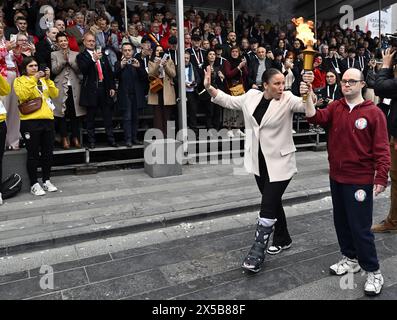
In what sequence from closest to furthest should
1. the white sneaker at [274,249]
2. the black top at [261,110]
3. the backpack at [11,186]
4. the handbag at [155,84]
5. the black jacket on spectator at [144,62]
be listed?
the black top at [261,110]
the white sneaker at [274,249]
the backpack at [11,186]
the handbag at [155,84]
the black jacket on spectator at [144,62]

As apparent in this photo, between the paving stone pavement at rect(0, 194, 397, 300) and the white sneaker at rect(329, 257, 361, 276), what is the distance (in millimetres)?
71

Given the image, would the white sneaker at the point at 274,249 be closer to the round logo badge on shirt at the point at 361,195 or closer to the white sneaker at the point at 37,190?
the round logo badge on shirt at the point at 361,195

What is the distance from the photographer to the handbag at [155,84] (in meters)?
7.97

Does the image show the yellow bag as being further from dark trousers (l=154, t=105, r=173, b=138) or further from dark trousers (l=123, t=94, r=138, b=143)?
dark trousers (l=123, t=94, r=138, b=143)

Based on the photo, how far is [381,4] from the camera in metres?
14.8

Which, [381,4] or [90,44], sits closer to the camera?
[90,44]

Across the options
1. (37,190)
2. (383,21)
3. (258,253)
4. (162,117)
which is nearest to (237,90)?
(162,117)

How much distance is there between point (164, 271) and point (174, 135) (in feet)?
16.0

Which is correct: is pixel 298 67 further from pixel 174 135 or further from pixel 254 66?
pixel 174 135

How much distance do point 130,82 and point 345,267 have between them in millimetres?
5658

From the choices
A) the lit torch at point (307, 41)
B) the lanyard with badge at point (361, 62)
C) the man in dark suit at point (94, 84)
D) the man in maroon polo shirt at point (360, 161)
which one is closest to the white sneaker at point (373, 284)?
the man in maroon polo shirt at point (360, 161)

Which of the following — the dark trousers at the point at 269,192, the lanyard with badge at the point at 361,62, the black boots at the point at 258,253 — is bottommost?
the black boots at the point at 258,253

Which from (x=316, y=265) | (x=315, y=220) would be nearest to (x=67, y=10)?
(x=315, y=220)

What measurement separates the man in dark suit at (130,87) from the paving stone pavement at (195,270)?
3408mm
